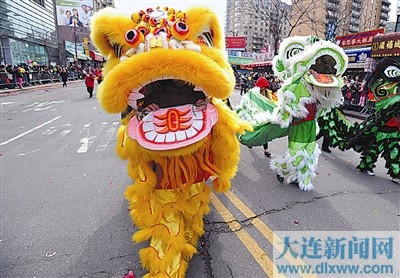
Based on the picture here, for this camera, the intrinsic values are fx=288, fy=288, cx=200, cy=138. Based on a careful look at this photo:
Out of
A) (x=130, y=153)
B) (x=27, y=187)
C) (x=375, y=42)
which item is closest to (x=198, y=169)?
(x=130, y=153)

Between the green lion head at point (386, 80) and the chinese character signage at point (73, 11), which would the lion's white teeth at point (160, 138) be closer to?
the green lion head at point (386, 80)

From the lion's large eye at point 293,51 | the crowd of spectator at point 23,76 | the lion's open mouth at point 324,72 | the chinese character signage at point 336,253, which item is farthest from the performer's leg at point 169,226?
the crowd of spectator at point 23,76

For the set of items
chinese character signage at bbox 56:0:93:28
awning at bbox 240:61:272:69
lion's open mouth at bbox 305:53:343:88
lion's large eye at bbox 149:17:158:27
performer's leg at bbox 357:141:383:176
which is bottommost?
performer's leg at bbox 357:141:383:176

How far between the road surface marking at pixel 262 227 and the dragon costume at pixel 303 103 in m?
0.95

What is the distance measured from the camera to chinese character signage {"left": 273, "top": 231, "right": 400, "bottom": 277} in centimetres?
241

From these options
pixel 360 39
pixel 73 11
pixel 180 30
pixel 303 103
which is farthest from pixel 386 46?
pixel 73 11

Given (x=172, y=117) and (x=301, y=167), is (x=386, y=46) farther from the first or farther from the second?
(x=172, y=117)

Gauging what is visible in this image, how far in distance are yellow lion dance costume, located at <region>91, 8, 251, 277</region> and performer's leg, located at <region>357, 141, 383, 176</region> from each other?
10.6ft

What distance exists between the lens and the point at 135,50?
203 cm

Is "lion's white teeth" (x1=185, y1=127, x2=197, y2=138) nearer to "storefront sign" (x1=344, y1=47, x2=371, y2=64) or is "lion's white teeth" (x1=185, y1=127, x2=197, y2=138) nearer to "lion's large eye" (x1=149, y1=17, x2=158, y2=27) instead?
"lion's large eye" (x1=149, y1=17, x2=158, y2=27)

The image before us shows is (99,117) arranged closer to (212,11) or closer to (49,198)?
(49,198)

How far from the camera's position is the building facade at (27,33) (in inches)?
1063

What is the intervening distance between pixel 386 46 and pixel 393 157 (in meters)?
8.75

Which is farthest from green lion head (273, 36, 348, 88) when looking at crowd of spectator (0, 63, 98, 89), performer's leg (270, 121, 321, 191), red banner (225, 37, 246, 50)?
red banner (225, 37, 246, 50)
